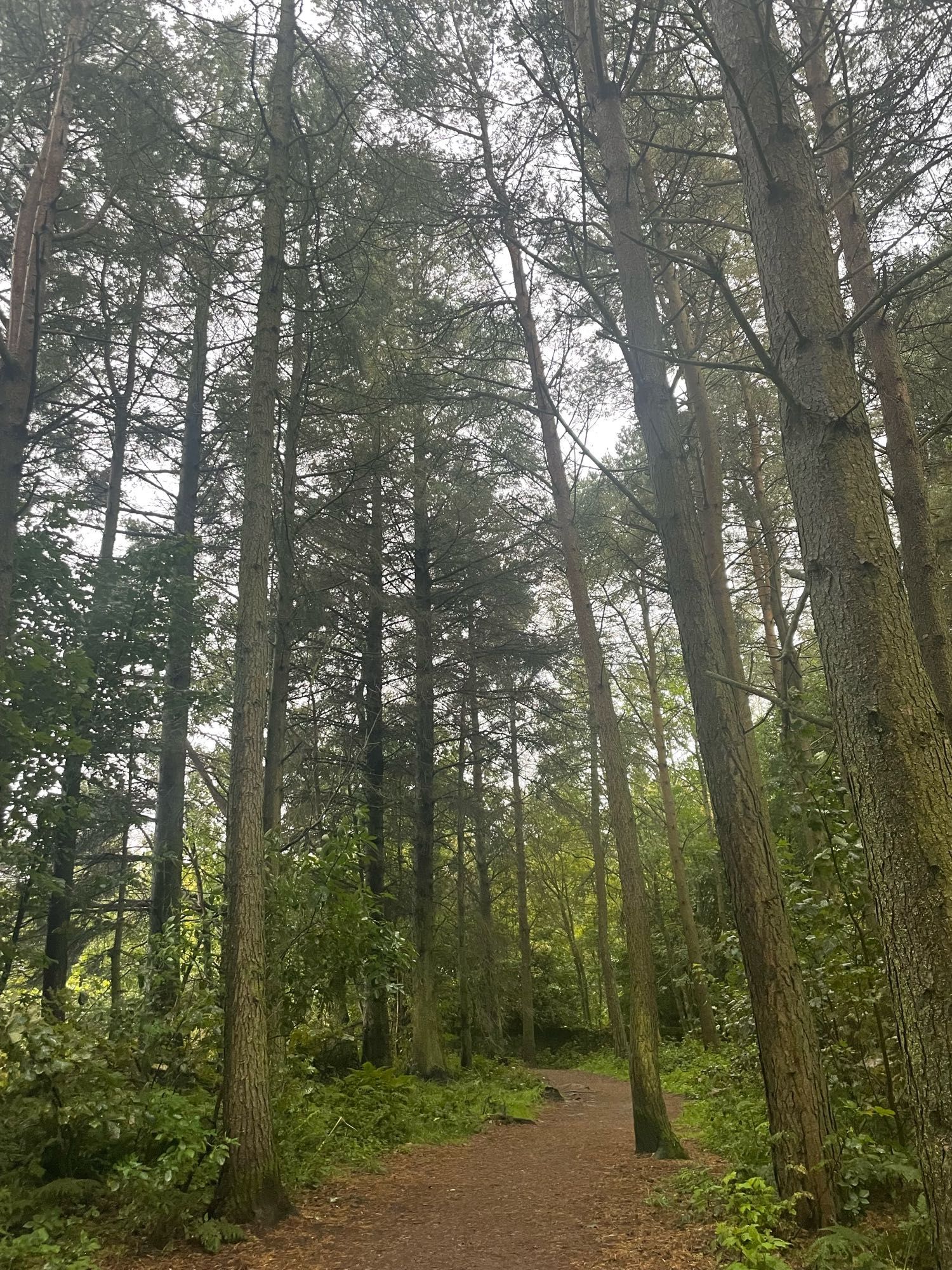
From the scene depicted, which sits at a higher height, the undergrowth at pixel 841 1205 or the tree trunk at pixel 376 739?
the tree trunk at pixel 376 739

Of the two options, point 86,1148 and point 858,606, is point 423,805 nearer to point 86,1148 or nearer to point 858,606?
point 86,1148

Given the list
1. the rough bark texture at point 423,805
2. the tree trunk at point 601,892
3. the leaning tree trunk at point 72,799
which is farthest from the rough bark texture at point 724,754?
the tree trunk at point 601,892

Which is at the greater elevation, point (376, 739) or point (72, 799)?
point (376, 739)

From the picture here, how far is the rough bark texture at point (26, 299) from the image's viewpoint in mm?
6340

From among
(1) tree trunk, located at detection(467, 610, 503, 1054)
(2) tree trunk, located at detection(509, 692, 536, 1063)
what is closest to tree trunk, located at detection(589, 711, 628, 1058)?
(2) tree trunk, located at detection(509, 692, 536, 1063)

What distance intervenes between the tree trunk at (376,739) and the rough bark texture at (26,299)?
488 cm

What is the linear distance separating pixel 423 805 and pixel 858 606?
36.0ft

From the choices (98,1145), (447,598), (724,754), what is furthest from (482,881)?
(724,754)

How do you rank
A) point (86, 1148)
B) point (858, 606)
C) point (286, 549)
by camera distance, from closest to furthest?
point (858, 606)
point (86, 1148)
point (286, 549)

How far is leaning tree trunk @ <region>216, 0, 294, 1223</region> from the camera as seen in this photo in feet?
16.1

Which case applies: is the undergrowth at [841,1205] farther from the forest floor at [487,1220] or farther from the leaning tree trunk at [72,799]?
the leaning tree trunk at [72,799]

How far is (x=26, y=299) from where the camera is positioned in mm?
6805

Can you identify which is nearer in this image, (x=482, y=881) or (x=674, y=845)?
(x=674, y=845)

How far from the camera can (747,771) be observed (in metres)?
4.43
